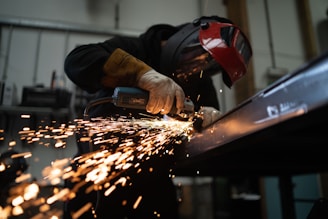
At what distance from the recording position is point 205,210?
267 centimetres

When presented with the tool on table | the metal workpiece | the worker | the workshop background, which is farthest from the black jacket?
the workshop background

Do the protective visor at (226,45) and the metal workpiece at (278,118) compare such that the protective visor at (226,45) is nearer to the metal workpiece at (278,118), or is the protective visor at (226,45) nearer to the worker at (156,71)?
the worker at (156,71)

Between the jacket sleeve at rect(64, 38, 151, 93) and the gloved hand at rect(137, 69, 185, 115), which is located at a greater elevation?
the jacket sleeve at rect(64, 38, 151, 93)

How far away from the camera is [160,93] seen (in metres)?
0.94

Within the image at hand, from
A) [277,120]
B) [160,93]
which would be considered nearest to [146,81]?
[160,93]

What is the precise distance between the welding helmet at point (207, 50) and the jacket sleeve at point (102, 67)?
9.3 inches

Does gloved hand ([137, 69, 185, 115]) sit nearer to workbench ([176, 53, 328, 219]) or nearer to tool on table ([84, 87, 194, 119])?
tool on table ([84, 87, 194, 119])

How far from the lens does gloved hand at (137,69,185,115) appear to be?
0.95 m

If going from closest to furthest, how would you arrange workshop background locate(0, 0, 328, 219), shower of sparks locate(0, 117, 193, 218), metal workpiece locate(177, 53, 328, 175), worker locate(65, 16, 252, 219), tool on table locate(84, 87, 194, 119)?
1. metal workpiece locate(177, 53, 328, 175)
2. tool on table locate(84, 87, 194, 119)
3. worker locate(65, 16, 252, 219)
4. shower of sparks locate(0, 117, 193, 218)
5. workshop background locate(0, 0, 328, 219)

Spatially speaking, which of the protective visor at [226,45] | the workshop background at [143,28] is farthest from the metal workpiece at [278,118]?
the workshop background at [143,28]

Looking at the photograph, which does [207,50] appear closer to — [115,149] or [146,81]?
[146,81]

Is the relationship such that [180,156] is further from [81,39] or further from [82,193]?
[81,39]

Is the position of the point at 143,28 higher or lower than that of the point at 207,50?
higher

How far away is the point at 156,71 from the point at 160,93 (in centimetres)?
20
